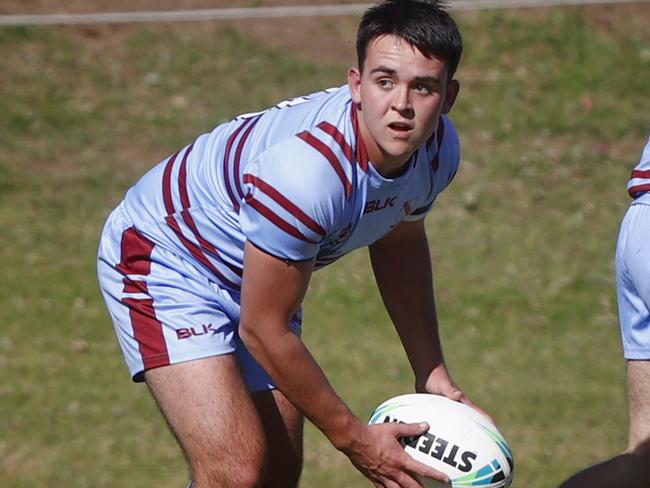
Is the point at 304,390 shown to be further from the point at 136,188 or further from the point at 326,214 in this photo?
the point at 136,188

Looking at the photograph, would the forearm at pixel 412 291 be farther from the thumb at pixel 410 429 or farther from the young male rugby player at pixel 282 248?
the thumb at pixel 410 429

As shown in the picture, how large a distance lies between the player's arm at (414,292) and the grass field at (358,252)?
1.59 metres

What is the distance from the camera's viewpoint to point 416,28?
165 inches

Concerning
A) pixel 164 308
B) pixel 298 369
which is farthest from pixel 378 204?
pixel 164 308

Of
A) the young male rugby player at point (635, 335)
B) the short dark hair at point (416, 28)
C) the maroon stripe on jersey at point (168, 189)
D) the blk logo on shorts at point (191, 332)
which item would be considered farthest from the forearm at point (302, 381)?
the young male rugby player at point (635, 335)

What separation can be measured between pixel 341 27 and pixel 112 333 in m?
4.76

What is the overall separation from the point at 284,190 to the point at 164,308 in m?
0.84

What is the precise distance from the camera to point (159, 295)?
4.70m

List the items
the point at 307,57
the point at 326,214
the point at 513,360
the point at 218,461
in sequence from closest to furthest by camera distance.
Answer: the point at 326,214, the point at 218,461, the point at 513,360, the point at 307,57

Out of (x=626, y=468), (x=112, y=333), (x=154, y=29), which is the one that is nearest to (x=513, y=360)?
(x=112, y=333)

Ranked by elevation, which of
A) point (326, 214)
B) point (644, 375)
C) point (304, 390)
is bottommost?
point (644, 375)

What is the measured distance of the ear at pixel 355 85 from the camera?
431 centimetres

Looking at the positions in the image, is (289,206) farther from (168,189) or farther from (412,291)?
(412,291)

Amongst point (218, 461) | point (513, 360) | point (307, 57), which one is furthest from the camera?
point (307, 57)
